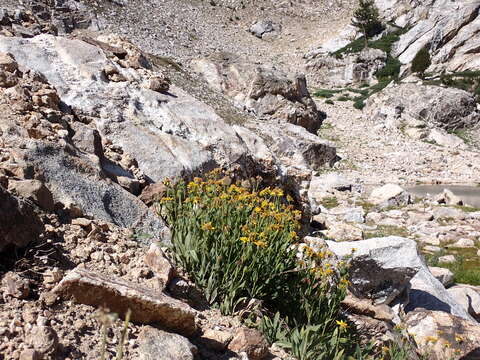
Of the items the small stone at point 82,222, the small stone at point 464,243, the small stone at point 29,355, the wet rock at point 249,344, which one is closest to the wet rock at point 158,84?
the small stone at point 82,222

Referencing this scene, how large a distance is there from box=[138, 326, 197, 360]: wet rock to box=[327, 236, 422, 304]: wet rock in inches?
195

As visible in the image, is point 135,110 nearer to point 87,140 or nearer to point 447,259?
point 87,140

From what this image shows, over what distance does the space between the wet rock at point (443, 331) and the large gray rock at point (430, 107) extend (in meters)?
34.2

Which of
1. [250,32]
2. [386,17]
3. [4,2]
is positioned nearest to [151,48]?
[4,2]

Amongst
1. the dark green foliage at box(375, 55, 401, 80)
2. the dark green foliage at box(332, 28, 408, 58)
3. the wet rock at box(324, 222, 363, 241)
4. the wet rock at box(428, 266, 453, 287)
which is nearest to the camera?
the wet rock at box(428, 266, 453, 287)

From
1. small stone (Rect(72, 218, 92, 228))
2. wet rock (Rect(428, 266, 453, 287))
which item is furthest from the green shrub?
wet rock (Rect(428, 266, 453, 287))

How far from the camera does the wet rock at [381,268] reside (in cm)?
785

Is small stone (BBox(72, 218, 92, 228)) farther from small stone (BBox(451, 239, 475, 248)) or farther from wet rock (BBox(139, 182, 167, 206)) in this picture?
small stone (BBox(451, 239, 475, 248))

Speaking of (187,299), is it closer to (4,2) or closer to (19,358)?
(19,358)

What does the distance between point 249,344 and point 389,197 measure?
18.8 metres

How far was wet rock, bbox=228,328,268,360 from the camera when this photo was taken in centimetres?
374

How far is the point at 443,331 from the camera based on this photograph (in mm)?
6660

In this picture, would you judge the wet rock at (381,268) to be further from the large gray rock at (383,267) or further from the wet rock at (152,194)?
the wet rock at (152,194)

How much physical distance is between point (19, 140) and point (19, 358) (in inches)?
121
